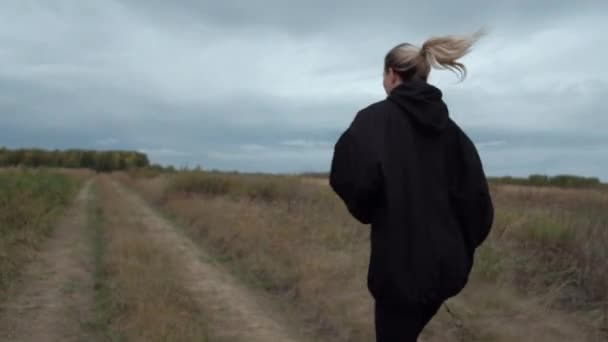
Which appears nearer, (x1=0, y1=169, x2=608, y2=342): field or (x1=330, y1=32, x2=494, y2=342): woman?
(x1=330, y1=32, x2=494, y2=342): woman

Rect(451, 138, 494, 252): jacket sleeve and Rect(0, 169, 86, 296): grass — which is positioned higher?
Rect(451, 138, 494, 252): jacket sleeve

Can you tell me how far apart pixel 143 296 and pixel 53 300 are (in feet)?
4.28

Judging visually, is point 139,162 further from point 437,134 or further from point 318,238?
point 437,134

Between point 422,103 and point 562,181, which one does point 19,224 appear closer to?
point 422,103

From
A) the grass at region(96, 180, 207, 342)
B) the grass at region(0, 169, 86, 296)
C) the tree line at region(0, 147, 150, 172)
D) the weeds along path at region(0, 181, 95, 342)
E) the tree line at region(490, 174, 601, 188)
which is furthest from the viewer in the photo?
the tree line at region(0, 147, 150, 172)

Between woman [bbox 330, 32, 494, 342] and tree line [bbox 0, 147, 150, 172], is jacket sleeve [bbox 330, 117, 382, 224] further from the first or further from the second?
tree line [bbox 0, 147, 150, 172]

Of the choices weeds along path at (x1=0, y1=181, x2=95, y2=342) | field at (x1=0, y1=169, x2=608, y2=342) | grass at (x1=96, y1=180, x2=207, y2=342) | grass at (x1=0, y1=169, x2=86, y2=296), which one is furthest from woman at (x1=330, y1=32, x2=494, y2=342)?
grass at (x1=0, y1=169, x2=86, y2=296)

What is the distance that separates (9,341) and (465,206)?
4631mm

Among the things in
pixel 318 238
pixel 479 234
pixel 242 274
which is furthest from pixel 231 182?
pixel 479 234

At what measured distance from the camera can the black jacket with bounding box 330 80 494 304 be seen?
2.31 meters

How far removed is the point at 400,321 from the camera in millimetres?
2434

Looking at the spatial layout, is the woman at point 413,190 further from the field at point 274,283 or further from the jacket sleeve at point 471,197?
the field at point 274,283

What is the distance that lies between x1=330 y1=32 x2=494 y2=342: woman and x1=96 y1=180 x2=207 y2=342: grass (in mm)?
3189

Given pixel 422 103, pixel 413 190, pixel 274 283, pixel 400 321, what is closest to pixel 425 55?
pixel 422 103
